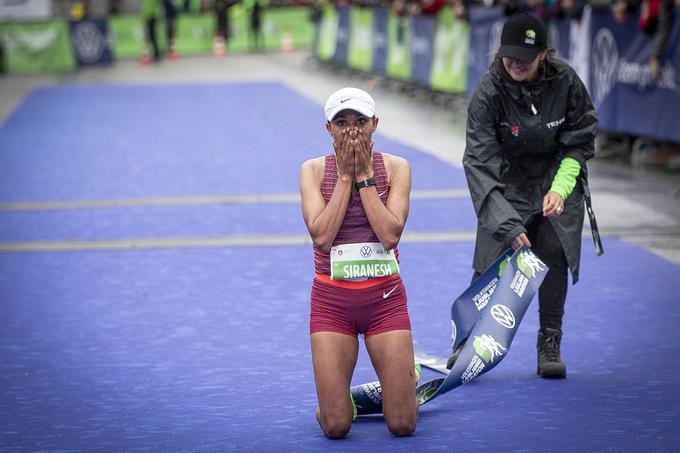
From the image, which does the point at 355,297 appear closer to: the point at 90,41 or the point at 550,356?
the point at 550,356

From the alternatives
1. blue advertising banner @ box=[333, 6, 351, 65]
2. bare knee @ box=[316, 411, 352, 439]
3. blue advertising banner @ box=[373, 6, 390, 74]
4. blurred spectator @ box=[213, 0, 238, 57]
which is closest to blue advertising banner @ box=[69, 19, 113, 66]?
blurred spectator @ box=[213, 0, 238, 57]

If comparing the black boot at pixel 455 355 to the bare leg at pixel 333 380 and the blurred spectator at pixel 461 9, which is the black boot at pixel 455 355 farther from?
the blurred spectator at pixel 461 9

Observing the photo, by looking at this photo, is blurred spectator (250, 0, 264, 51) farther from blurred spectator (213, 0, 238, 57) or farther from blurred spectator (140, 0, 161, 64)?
blurred spectator (140, 0, 161, 64)

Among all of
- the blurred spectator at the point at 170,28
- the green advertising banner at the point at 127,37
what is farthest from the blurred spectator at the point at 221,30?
the green advertising banner at the point at 127,37

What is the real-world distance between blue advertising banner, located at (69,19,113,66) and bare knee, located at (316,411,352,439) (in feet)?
99.0

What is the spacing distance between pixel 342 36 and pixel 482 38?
1194 centimetres

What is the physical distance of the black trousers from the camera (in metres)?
6.41

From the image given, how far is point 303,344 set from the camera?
7.36m

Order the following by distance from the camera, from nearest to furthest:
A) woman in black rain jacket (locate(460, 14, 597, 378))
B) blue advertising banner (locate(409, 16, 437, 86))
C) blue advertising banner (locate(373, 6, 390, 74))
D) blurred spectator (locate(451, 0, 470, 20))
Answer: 1. woman in black rain jacket (locate(460, 14, 597, 378))
2. blurred spectator (locate(451, 0, 470, 20))
3. blue advertising banner (locate(409, 16, 437, 86))
4. blue advertising banner (locate(373, 6, 390, 74))

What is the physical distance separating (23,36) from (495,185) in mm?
28832

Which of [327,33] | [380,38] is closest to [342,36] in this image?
[327,33]

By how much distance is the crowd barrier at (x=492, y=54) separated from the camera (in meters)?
13.6

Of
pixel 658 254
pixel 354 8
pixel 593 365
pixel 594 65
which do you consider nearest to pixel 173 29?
pixel 354 8

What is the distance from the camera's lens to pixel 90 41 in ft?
113
